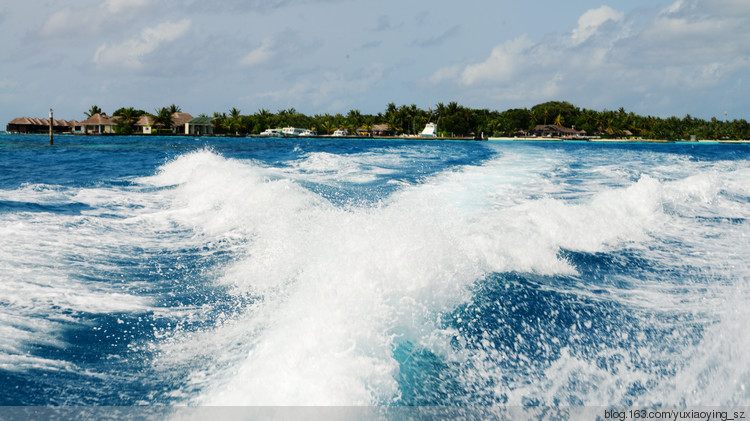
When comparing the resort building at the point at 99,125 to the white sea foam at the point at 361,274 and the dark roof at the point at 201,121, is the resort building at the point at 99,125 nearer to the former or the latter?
the dark roof at the point at 201,121

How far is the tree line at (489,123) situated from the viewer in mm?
96938

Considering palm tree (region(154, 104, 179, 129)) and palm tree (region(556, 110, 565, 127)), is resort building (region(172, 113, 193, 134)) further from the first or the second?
palm tree (region(556, 110, 565, 127))

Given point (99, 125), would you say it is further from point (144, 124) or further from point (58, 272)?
point (58, 272)

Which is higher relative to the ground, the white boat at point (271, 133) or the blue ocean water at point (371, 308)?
the white boat at point (271, 133)

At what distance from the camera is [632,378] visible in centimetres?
356

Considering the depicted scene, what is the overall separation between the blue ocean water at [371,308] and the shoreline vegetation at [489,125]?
85506 millimetres

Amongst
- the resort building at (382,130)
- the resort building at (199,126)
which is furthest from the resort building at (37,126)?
the resort building at (382,130)

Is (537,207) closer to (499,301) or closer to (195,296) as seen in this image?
(499,301)

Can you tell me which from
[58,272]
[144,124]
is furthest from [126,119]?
[58,272]

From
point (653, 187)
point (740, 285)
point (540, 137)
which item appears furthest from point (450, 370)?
point (540, 137)

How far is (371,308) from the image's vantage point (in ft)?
14.0

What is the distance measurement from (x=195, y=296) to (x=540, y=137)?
4032 inches

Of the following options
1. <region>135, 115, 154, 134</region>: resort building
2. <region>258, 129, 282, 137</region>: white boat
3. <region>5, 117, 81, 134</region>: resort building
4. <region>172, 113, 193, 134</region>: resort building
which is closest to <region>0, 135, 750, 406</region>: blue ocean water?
<region>135, 115, 154, 134</region>: resort building

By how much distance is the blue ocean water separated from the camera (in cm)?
339
